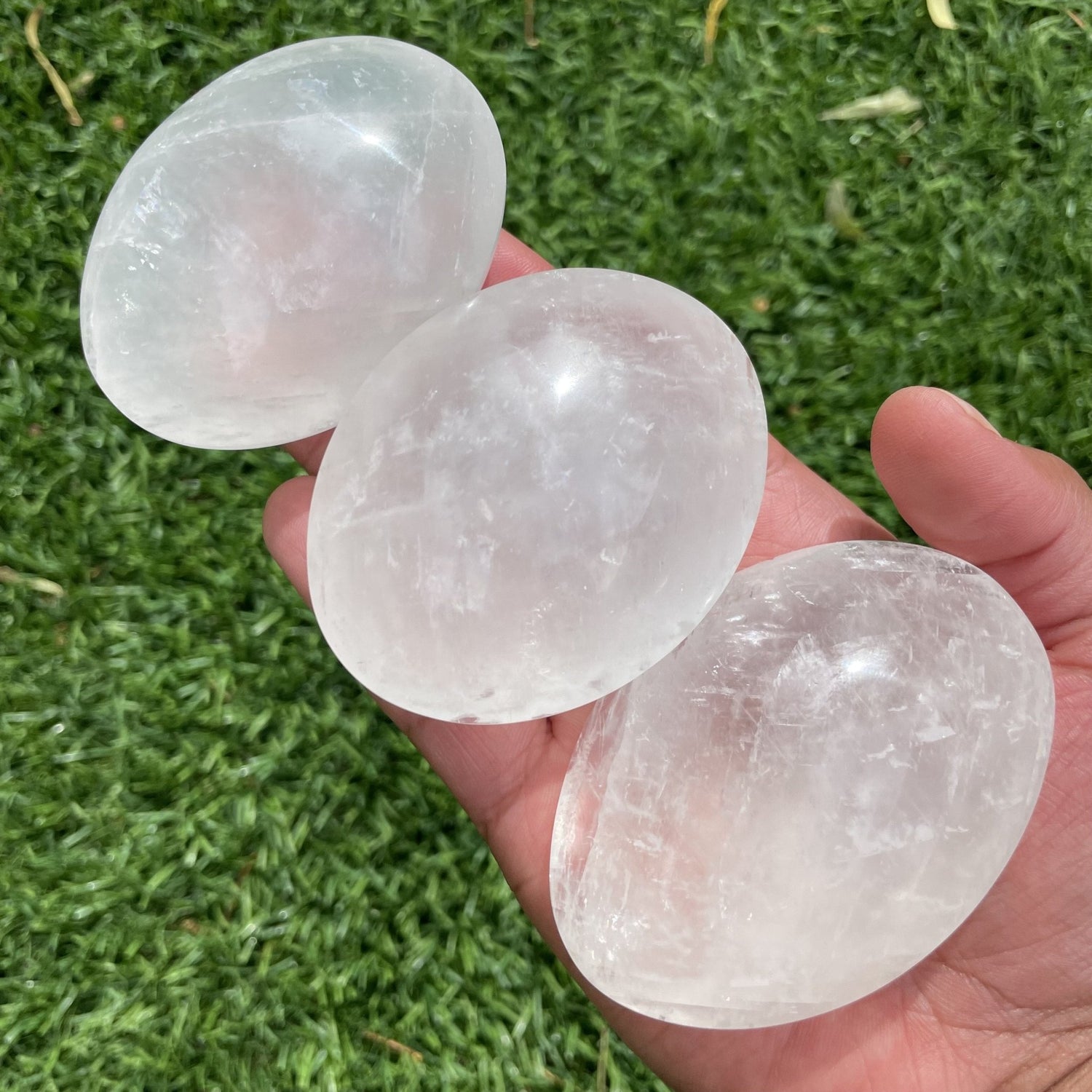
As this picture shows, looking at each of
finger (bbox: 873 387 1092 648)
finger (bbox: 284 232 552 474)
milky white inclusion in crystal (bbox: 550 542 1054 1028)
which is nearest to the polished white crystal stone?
milky white inclusion in crystal (bbox: 550 542 1054 1028)

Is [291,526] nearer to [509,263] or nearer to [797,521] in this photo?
[509,263]

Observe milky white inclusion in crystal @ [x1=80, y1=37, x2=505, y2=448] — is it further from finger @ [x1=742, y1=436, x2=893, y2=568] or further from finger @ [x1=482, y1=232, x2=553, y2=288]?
finger @ [x1=742, y1=436, x2=893, y2=568]

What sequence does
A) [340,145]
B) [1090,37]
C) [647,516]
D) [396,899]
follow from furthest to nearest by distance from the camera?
[1090,37] → [396,899] → [340,145] → [647,516]

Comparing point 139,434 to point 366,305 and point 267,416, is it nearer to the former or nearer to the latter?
point 267,416

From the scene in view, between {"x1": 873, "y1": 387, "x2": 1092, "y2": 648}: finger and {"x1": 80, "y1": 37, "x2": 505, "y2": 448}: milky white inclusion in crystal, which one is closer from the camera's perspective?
{"x1": 80, "y1": 37, "x2": 505, "y2": 448}: milky white inclusion in crystal

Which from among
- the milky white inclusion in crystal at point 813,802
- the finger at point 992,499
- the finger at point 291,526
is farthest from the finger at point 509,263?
the milky white inclusion in crystal at point 813,802

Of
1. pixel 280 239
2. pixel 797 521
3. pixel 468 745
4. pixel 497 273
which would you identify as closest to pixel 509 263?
pixel 497 273

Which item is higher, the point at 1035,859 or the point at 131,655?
the point at 1035,859

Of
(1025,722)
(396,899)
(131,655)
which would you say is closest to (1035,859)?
(1025,722)
